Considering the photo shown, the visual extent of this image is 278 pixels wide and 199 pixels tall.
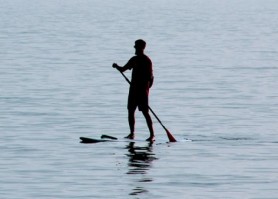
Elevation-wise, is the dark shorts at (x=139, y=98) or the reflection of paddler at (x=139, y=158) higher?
the dark shorts at (x=139, y=98)

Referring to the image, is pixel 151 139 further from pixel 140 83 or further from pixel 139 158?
pixel 139 158

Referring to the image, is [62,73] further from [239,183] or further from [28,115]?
[239,183]

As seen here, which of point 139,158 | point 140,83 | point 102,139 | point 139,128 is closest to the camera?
point 139,158

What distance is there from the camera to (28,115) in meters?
30.3

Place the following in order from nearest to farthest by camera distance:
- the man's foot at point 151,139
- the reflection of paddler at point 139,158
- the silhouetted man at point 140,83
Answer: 1. the reflection of paddler at point 139,158
2. the silhouetted man at point 140,83
3. the man's foot at point 151,139

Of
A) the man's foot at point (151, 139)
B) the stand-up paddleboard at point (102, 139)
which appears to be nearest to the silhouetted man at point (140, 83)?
the man's foot at point (151, 139)

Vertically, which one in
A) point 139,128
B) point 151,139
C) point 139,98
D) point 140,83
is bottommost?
point 139,128

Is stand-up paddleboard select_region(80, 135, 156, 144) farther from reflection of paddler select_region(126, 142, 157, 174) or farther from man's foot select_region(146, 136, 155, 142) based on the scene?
reflection of paddler select_region(126, 142, 157, 174)

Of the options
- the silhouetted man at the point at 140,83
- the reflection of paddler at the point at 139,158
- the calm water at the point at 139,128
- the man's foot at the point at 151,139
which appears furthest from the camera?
the man's foot at the point at 151,139

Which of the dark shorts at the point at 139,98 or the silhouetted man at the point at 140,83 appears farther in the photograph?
the dark shorts at the point at 139,98

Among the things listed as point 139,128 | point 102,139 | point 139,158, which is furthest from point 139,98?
point 139,128

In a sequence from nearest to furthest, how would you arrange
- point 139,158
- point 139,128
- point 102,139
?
point 139,158
point 102,139
point 139,128

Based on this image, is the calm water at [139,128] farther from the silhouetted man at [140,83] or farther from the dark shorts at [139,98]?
the dark shorts at [139,98]

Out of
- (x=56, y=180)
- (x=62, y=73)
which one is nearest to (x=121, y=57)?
(x=62, y=73)
